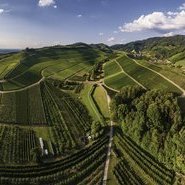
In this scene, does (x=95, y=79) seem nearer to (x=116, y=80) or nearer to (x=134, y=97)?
(x=116, y=80)

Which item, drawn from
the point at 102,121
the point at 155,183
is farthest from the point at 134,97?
the point at 155,183

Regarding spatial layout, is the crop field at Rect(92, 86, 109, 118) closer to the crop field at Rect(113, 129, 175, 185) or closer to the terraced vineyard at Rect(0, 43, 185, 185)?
the terraced vineyard at Rect(0, 43, 185, 185)

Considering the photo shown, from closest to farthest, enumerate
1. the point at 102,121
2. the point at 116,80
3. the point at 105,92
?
the point at 102,121 < the point at 105,92 < the point at 116,80

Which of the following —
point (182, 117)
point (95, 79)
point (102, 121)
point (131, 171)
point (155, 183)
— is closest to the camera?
point (155, 183)

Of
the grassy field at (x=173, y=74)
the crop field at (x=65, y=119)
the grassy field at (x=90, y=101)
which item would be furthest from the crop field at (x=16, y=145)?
the grassy field at (x=173, y=74)

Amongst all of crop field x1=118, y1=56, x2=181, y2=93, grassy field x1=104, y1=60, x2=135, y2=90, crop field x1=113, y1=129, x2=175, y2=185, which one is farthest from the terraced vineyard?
grassy field x1=104, y1=60, x2=135, y2=90

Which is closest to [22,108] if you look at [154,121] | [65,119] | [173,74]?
[65,119]

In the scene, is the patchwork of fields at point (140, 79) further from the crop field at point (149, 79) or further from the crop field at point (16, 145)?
the crop field at point (16, 145)

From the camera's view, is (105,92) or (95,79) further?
(95,79)
